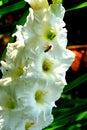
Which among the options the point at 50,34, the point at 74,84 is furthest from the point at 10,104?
the point at 74,84

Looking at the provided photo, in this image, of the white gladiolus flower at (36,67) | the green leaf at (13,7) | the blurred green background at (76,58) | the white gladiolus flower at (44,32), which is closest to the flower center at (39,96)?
the white gladiolus flower at (36,67)

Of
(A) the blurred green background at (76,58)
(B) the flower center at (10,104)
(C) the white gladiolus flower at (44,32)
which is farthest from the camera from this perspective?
(A) the blurred green background at (76,58)

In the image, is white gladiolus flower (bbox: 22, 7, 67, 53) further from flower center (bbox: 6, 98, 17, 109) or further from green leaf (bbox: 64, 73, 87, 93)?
green leaf (bbox: 64, 73, 87, 93)

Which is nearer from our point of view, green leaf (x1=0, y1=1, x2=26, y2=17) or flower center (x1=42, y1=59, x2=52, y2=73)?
flower center (x1=42, y1=59, x2=52, y2=73)

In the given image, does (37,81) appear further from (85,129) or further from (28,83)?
(85,129)

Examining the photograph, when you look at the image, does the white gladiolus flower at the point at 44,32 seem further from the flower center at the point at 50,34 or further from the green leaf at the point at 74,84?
the green leaf at the point at 74,84

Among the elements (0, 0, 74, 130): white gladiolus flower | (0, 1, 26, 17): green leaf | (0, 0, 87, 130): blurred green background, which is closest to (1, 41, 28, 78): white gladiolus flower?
(0, 0, 74, 130): white gladiolus flower

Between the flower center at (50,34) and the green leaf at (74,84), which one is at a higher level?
the flower center at (50,34)

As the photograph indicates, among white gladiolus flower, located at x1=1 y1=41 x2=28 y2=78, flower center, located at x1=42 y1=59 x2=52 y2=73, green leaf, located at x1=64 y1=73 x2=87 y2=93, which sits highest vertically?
white gladiolus flower, located at x1=1 y1=41 x2=28 y2=78

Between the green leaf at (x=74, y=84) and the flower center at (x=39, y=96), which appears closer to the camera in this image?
the flower center at (x=39, y=96)
